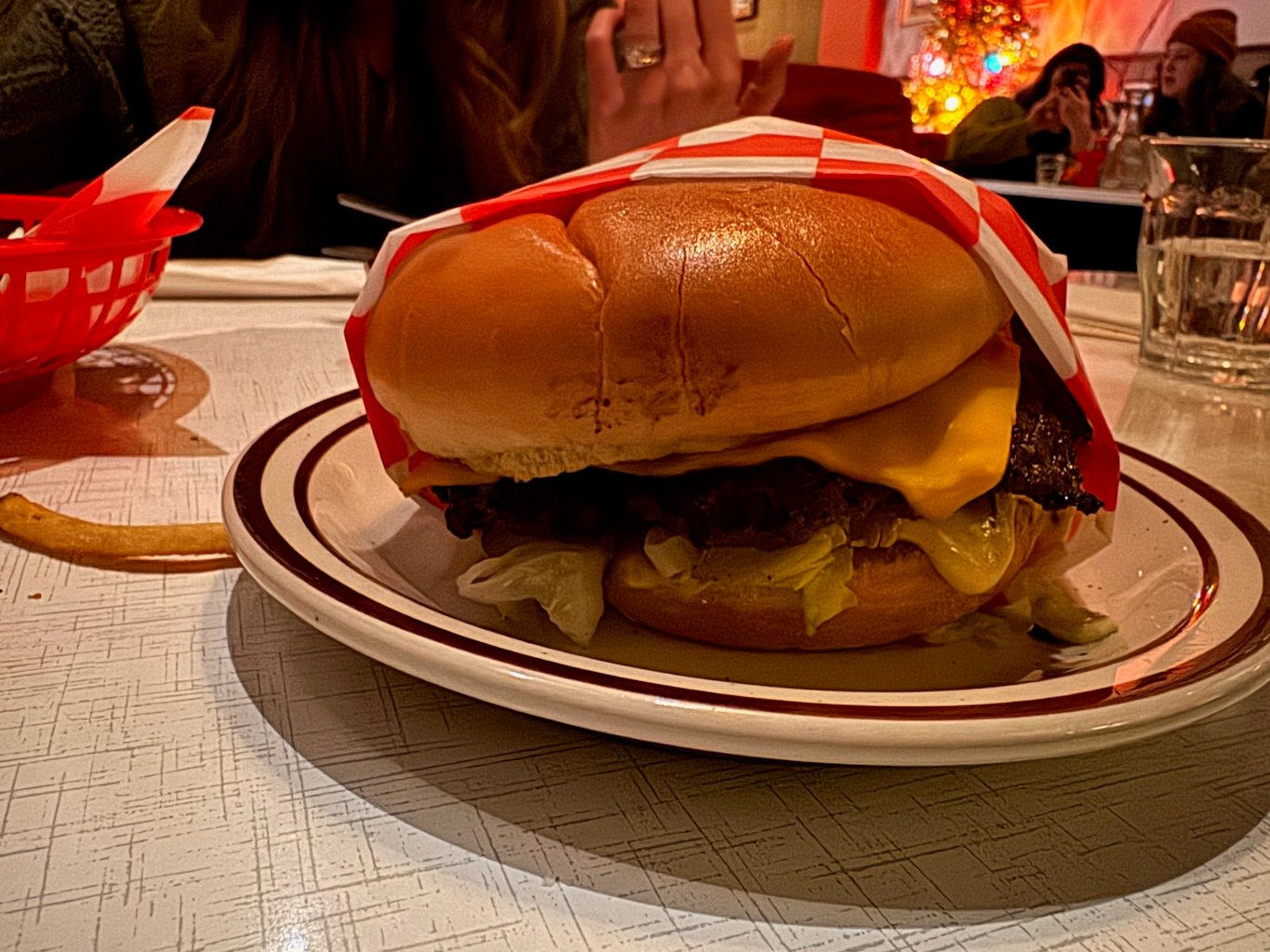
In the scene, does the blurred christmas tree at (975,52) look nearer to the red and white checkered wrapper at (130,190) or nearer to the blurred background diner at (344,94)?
the blurred background diner at (344,94)

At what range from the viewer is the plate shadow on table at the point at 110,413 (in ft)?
3.92

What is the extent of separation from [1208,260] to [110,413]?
1806mm

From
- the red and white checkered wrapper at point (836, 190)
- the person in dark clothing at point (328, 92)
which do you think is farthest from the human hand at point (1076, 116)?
the red and white checkered wrapper at point (836, 190)

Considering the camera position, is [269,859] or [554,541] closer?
[269,859]

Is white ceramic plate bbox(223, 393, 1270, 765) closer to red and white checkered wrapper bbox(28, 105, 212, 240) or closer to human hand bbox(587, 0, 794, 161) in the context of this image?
red and white checkered wrapper bbox(28, 105, 212, 240)

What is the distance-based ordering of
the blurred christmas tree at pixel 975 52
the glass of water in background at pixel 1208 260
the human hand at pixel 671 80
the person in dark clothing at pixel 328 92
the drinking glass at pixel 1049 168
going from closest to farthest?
the glass of water in background at pixel 1208 260
the person in dark clothing at pixel 328 92
the human hand at pixel 671 80
the drinking glass at pixel 1049 168
the blurred christmas tree at pixel 975 52

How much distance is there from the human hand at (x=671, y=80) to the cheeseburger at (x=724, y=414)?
233 centimetres

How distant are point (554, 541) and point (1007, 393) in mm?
398

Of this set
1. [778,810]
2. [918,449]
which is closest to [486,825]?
[778,810]

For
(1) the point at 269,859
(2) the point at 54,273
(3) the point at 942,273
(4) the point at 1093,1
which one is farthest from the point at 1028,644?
(4) the point at 1093,1

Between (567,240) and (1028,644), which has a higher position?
(567,240)

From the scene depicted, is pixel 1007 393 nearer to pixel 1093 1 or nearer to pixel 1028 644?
pixel 1028 644

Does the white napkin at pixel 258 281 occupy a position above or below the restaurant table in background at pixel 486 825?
below

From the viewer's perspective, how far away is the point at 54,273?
1133 mm
